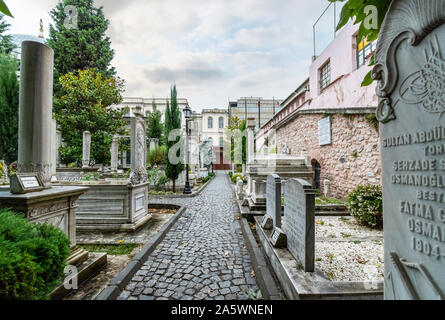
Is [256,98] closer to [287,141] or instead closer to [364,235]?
[287,141]

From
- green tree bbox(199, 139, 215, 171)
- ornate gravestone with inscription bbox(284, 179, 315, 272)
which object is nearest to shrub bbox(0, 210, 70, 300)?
ornate gravestone with inscription bbox(284, 179, 315, 272)

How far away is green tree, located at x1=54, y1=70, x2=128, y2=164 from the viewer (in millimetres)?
15336

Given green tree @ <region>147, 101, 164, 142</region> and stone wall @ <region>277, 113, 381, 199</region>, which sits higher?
green tree @ <region>147, 101, 164, 142</region>

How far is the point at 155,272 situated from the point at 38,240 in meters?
1.97

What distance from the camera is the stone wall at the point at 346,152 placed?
6918 mm

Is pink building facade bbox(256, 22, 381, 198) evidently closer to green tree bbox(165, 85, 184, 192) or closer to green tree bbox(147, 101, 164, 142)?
green tree bbox(165, 85, 184, 192)

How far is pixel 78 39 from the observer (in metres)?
18.0

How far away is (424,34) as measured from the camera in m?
1.33

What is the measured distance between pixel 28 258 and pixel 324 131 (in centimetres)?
1016

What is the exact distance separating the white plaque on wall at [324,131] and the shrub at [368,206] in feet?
13.0

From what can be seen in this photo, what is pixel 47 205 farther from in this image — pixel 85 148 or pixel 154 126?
pixel 154 126

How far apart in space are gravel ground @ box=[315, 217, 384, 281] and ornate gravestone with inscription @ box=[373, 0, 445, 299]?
145 centimetres

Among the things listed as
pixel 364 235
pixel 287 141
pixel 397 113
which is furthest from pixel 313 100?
pixel 397 113

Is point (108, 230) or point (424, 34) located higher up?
point (424, 34)
